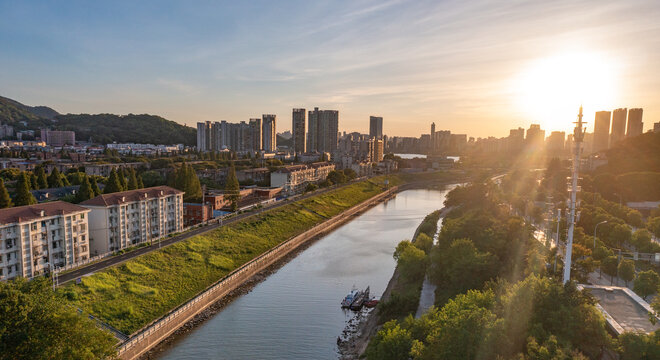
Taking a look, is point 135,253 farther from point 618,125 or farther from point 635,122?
point 618,125

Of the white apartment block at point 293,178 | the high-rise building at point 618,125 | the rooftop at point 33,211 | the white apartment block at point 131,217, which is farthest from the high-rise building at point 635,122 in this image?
the rooftop at point 33,211

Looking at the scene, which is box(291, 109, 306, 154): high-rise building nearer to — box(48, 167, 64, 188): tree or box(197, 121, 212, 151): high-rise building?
box(197, 121, 212, 151): high-rise building

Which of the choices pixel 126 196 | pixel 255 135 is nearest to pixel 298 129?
pixel 255 135

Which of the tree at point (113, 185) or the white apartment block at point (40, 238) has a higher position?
the tree at point (113, 185)

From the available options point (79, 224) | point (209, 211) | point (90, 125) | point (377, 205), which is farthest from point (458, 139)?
point (79, 224)

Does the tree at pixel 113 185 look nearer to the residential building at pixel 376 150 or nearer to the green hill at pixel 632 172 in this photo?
the green hill at pixel 632 172

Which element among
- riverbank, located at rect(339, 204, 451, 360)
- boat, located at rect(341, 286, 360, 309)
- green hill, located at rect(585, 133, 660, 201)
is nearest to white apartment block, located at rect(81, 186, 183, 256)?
boat, located at rect(341, 286, 360, 309)
